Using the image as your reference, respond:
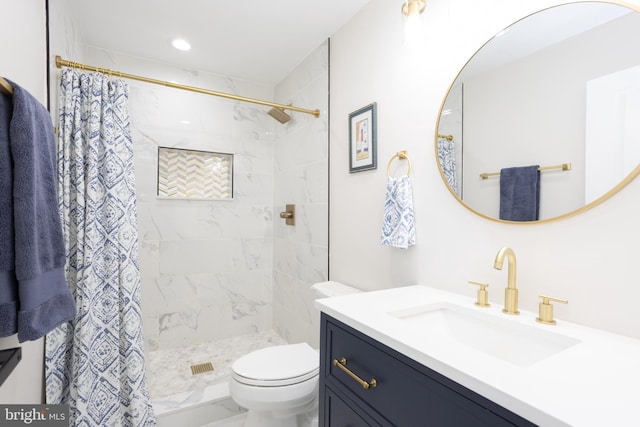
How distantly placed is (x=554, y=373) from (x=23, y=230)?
1.33 metres

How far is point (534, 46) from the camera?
1.04 metres

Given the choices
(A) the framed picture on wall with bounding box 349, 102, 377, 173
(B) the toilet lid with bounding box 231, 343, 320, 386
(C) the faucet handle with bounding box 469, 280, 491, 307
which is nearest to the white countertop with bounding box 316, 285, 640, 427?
(C) the faucet handle with bounding box 469, 280, 491, 307

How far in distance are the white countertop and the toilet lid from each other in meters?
0.69

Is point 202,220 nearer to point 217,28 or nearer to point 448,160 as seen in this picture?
point 217,28

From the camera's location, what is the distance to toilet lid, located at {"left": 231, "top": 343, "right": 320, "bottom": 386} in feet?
4.75

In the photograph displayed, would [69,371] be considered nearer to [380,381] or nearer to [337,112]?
[380,381]

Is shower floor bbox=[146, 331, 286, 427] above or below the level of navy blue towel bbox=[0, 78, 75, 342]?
below

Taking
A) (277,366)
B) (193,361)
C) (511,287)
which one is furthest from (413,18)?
(193,361)

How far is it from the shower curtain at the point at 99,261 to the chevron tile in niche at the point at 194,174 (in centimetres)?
83

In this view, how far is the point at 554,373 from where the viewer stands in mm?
639

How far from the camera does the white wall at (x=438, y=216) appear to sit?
0.88m

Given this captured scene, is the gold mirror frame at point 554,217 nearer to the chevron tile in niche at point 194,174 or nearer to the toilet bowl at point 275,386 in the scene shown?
the toilet bowl at point 275,386

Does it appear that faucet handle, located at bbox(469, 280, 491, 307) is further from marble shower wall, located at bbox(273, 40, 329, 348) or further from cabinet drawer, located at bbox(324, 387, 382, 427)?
marble shower wall, located at bbox(273, 40, 329, 348)

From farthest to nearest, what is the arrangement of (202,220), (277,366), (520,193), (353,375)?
(202,220), (277,366), (520,193), (353,375)
